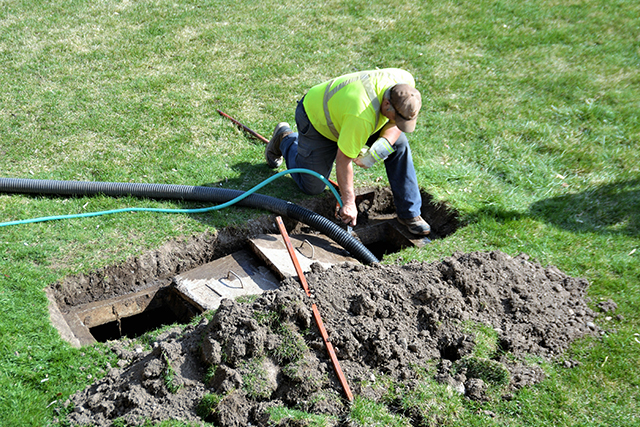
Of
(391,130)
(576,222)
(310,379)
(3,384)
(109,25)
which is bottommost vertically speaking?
(576,222)

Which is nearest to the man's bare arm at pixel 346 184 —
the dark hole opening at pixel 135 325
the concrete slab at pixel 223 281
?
the concrete slab at pixel 223 281

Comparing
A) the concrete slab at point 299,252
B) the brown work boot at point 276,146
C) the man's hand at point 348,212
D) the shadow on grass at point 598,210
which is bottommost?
the shadow on grass at point 598,210

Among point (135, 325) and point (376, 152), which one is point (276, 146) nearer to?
point (376, 152)

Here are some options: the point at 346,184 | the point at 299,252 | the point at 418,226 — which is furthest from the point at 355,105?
the point at 418,226

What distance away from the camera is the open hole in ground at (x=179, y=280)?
3.84 metres

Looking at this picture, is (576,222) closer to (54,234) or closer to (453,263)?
(453,263)

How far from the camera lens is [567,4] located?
31.7 feet

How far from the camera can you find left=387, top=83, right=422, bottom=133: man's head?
153 inches

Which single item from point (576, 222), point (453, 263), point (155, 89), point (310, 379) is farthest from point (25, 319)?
point (576, 222)

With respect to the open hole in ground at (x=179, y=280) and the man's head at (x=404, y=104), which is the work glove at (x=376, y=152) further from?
the open hole in ground at (x=179, y=280)

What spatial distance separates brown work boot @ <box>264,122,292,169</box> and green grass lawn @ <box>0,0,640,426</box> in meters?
0.14

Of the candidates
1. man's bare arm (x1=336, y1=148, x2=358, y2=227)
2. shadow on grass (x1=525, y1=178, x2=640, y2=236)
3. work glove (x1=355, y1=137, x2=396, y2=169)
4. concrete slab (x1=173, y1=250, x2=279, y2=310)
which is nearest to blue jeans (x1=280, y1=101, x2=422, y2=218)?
work glove (x1=355, y1=137, x2=396, y2=169)

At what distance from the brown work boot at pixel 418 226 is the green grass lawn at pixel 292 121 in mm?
295

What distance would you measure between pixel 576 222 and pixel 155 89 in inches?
209
